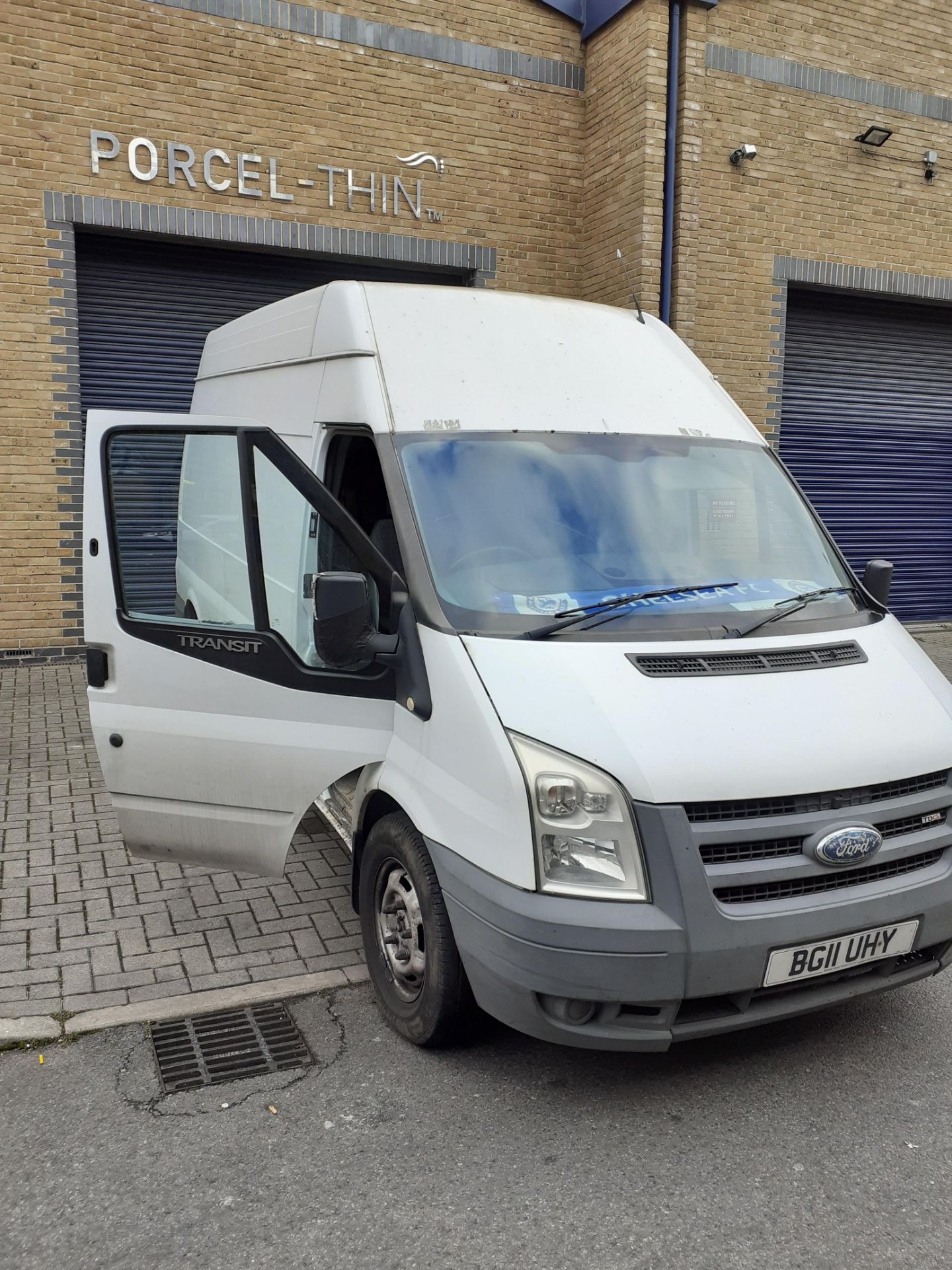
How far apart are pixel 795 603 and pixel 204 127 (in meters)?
7.94

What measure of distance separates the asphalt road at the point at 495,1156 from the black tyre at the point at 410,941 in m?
0.13

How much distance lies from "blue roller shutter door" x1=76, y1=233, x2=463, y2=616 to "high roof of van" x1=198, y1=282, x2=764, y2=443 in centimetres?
578

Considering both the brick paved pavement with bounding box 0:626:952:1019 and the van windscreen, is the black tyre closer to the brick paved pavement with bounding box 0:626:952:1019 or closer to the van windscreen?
the brick paved pavement with bounding box 0:626:952:1019

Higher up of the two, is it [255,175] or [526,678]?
[255,175]

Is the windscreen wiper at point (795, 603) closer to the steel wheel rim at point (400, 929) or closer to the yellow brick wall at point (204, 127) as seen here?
the steel wheel rim at point (400, 929)

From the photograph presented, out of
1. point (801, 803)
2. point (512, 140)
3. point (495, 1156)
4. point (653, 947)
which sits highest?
point (512, 140)

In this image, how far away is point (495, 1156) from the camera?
3002 mm

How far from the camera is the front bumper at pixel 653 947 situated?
2891 mm

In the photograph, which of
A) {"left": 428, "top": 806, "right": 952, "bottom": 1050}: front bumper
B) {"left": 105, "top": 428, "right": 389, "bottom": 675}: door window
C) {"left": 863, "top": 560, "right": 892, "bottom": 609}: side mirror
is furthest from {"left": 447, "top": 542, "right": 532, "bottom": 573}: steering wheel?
{"left": 863, "top": 560, "right": 892, "bottom": 609}: side mirror

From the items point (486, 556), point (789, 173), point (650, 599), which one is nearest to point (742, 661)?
point (650, 599)

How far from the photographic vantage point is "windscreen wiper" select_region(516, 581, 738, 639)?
3.31m

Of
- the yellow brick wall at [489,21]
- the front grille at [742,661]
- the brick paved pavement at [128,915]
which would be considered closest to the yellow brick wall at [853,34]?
the yellow brick wall at [489,21]

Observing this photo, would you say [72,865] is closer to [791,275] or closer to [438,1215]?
[438,1215]

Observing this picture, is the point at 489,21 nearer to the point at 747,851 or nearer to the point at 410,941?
the point at 410,941
